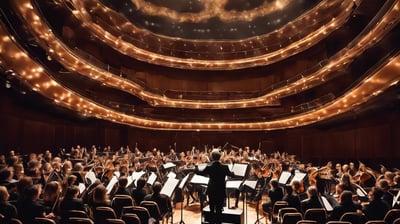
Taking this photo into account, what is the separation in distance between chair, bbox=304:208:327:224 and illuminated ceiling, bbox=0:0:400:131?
6655 mm

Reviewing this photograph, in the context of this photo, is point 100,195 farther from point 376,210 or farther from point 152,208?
point 376,210

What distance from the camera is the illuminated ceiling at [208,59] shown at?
518 inches

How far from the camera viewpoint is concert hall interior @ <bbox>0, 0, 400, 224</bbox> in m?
9.73

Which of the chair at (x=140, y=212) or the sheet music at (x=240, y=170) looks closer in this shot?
the chair at (x=140, y=212)

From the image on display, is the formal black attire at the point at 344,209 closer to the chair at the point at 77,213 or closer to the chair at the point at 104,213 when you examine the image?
the chair at the point at 104,213

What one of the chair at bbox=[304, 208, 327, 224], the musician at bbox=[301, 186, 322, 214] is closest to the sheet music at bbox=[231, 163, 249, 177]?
the musician at bbox=[301, 186, 322, 214]

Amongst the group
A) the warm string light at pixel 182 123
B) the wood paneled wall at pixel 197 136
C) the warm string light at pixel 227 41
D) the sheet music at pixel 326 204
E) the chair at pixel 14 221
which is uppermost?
the warm string light at pixel 227 41

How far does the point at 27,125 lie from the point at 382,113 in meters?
16.0

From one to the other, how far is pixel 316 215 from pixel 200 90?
25232 mm

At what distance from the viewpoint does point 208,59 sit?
28.8 m

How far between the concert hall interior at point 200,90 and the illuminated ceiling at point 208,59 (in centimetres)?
9

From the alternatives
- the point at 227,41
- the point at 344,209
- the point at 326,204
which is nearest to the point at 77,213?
the point at 344,209

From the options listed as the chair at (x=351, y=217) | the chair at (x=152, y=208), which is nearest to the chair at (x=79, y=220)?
the chair at (x=152, y=208)

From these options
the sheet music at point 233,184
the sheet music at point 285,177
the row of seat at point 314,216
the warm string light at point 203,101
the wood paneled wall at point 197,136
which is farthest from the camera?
the wood paneled wall at point 197,136
